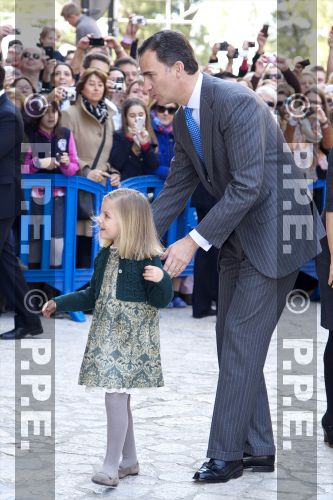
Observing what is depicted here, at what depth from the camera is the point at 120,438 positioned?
4965 mm

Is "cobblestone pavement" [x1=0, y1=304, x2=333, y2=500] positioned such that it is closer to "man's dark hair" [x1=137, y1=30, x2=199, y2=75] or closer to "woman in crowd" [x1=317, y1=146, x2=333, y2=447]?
"woman in crowd" [x1=317, y1=146, x2=333, y2=447]

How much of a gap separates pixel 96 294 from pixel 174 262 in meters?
0.41

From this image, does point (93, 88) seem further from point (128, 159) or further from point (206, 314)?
point (206, 314)

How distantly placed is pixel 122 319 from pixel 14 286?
356 cm

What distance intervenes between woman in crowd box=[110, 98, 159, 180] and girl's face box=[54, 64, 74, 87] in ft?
Result: 1.83

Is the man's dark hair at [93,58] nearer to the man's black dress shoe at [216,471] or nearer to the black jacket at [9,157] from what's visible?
the black jacket at [9,157]

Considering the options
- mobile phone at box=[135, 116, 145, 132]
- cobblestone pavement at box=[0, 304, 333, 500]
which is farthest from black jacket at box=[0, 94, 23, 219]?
mobile phone at box=[135, 116, 145, 132]

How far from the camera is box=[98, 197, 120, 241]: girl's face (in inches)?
197

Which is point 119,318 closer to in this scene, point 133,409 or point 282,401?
point 133,409

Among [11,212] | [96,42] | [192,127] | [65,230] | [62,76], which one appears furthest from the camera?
[96,42]

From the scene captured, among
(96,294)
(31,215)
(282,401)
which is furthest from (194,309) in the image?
(96,294)

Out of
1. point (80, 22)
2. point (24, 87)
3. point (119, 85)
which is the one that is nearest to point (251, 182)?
point (24, 87)

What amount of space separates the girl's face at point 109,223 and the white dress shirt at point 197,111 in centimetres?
32
